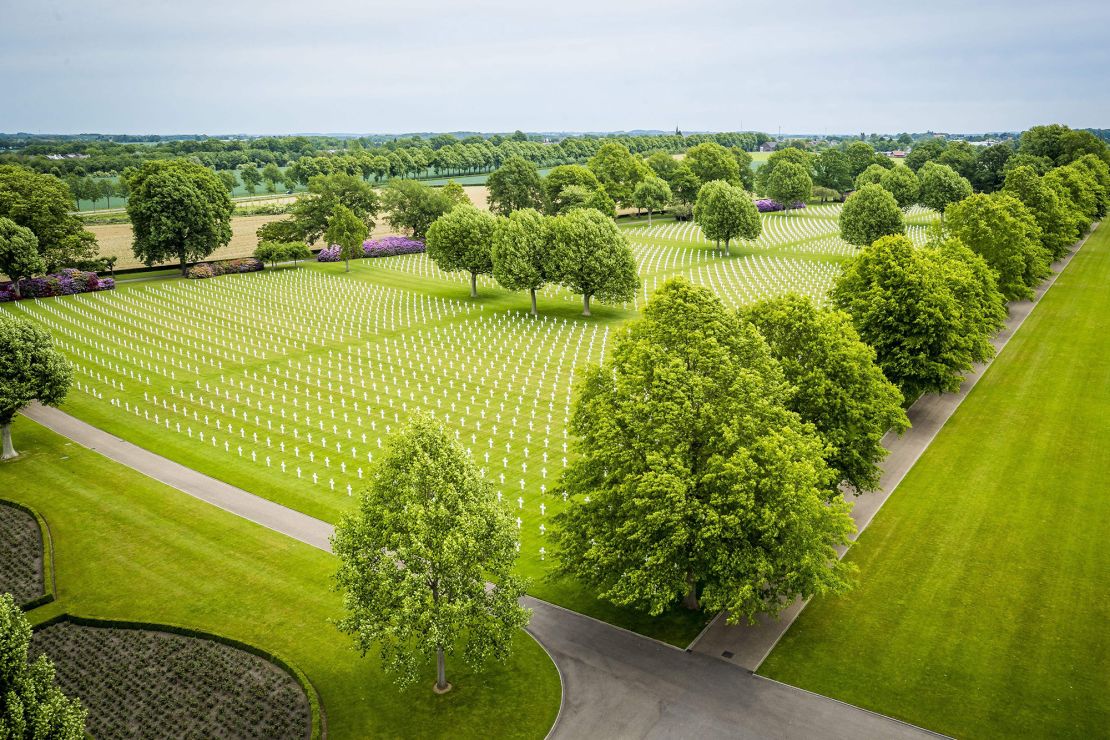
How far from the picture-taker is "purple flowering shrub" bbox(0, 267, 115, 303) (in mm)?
74812

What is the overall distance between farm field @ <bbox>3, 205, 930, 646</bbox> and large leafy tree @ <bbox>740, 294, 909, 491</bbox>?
9431 millimetres

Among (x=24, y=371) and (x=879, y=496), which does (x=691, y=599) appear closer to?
(x=879, y=496)

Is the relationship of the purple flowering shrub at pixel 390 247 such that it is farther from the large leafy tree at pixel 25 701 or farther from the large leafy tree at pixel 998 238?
the large leafy tree at pixel 25 701

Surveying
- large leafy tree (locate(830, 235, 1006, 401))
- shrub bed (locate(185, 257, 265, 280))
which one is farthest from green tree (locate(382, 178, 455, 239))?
large leafy tree (locate(830, 235, 1006, 401))

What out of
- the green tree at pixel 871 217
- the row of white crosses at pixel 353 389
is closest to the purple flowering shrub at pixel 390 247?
the row of white crosses at pixel 353 389

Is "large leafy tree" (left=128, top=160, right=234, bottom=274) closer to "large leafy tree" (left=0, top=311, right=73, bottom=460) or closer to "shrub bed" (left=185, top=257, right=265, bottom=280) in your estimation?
"shrub bed" (left=185, top=257, right=265, bottom=280)

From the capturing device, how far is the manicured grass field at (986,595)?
2083 centimetres

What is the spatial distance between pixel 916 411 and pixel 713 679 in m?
27.4

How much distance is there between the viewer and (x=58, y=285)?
7644 centimetres

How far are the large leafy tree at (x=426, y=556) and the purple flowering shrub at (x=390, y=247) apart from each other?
83833 millimetres

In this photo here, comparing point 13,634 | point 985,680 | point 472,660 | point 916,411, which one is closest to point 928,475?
point 916,411

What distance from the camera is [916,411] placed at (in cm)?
4297

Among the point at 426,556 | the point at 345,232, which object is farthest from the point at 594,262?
the point at 426,556

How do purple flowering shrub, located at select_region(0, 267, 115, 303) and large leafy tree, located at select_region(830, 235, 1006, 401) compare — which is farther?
purple flowering shrub, located at select_region(0, 267, 115, 303)
